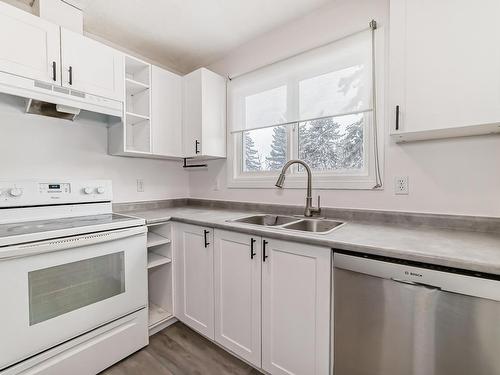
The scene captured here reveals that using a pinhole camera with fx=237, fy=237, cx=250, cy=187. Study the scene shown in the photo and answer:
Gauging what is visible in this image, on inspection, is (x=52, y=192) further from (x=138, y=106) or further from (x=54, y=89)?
(x=138, y=106)

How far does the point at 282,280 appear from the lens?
4.29ft

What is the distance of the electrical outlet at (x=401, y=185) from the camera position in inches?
59.0

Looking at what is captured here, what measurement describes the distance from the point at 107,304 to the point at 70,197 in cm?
84

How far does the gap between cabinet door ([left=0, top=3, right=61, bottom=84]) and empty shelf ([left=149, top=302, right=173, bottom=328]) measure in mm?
1820

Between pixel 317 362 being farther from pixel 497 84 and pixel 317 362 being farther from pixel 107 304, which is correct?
pixel 497 84

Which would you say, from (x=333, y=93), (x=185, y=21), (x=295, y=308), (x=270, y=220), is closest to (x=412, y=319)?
(x=295, y=308)

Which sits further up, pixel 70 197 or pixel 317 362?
pixel 70 197

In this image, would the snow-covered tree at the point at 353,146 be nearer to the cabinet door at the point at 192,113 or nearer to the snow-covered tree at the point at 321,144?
the snow-covered tree at the point at 321,144

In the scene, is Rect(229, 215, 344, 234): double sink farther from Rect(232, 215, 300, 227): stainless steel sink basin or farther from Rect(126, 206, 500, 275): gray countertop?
Rect(126, 206, 500, 275): gray countertop

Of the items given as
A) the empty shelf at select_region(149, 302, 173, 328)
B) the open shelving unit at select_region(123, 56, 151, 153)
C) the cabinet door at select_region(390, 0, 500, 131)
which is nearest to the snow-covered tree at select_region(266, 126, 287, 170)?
the cabinet door at select_region(390, 0, 500, 131)

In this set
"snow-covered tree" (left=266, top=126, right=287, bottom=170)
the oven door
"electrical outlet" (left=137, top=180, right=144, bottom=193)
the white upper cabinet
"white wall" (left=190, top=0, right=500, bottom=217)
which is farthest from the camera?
"electrical outlet" (left=137, top=180, right=144, bottom=193)

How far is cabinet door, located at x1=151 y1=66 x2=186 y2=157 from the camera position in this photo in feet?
7.07

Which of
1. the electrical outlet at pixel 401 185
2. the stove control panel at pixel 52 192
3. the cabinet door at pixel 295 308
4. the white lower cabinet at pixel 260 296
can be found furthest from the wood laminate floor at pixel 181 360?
the electrical outlet at pixel 401 185

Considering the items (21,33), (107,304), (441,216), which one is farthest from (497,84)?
(21,33)
